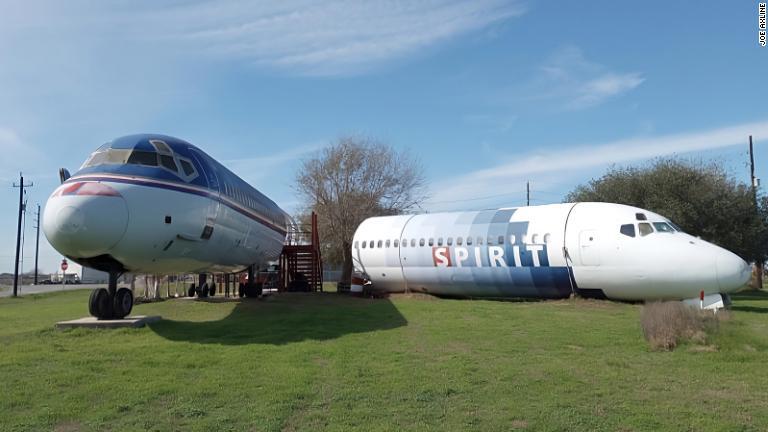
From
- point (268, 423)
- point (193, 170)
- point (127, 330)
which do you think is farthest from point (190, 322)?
point (268, 423)

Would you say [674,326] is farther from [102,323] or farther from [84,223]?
[102,323]

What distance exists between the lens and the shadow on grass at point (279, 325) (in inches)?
475

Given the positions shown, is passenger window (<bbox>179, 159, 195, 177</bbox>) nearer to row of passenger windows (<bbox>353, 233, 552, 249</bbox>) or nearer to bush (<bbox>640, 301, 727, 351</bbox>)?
bush (<bbox>640, 301, 727, 351</bbox>)

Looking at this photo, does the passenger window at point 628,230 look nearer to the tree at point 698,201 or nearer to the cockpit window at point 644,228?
the cockpit window at point 644,228

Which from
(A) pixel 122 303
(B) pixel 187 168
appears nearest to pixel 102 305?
(A) pixel 122 303

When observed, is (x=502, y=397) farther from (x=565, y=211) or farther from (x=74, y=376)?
(x=565, y=211)

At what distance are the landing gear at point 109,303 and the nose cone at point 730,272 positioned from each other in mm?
15520

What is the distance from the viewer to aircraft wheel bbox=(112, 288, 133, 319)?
1342 cm

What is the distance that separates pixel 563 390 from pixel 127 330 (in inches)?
358

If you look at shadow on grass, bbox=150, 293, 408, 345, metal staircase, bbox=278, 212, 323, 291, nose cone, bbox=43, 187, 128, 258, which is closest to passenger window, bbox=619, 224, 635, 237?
shadow on grass, bbox=150, 293, 408, 345

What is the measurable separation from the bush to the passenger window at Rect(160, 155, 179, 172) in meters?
10.6

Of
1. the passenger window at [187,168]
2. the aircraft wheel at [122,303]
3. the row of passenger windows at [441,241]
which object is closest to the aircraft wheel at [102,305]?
the aircraft wheel at [122,303]

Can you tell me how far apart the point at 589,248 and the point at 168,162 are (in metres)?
13.0

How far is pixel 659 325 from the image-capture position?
442 inches
